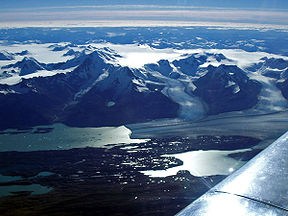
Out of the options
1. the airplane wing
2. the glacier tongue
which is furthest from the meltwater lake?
the airplane wing

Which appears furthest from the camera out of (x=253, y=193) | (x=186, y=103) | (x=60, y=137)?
(x=186, y=103)

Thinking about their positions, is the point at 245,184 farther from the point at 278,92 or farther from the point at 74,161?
the point at 278,92

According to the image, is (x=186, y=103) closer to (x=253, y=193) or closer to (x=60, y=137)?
(x=60, y=137)

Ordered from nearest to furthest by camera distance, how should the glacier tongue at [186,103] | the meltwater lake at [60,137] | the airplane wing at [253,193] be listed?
1. the airplane wing at [253,193]
2. the meltwater lake at [60,137]
3. the glacier tongue at [186,103]

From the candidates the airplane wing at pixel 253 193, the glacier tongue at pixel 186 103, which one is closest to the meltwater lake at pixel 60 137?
the glacier tongue at pixel 186 103

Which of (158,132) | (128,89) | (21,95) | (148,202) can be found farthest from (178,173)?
(21,95)

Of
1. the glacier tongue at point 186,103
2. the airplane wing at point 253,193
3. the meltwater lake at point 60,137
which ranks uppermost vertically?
the airplane wing at point 253,193

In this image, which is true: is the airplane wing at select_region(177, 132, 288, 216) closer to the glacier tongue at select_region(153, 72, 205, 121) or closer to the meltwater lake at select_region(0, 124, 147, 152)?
the meltwater lake at select_region(0, 124, 147, 152)

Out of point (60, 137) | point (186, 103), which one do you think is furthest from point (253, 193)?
point (186, 103)

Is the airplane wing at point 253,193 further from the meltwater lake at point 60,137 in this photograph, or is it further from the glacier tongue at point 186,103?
the glacier tongue at point 186,103
